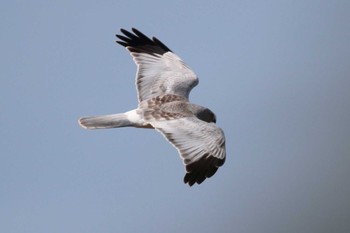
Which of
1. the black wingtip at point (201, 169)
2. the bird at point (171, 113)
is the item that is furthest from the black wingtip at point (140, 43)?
the black wingtip at point (201, 169)

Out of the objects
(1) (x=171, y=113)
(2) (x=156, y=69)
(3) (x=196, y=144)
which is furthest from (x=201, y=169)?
(2) (x=156, y=69)

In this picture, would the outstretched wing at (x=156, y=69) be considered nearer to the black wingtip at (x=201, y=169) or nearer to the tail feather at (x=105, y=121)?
the tail feather at (x=105, y=121)

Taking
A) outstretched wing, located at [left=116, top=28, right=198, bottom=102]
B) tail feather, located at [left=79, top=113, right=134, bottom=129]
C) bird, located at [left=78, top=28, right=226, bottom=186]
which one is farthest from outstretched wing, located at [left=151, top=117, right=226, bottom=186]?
outstretched wing, located at [left=116, top=28, right=198, bottom=102]

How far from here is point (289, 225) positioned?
76.0 meters

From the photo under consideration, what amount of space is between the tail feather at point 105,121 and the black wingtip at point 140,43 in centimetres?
342

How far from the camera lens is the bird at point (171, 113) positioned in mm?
21641

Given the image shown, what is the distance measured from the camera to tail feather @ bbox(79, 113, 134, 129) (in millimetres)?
23047

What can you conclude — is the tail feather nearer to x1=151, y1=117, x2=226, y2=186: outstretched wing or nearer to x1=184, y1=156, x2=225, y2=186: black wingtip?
x1=151, y1=117, x2=226, y2=186: outstretched wing

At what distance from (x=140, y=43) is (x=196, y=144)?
5.25 meters

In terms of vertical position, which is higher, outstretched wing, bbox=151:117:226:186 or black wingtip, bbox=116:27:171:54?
black wingtip, bbox=116:27:171:54

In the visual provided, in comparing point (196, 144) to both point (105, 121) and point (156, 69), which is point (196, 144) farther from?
point (156, 69)

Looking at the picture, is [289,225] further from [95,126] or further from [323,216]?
[95,126]

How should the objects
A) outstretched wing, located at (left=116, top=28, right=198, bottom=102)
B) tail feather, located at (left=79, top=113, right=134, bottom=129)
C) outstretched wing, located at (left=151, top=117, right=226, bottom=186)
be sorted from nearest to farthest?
outstretched wing, located at (left=151, top=117, right=226, bottom=186), tail feather, located at (left=79, top=113, right=134, bottom=129), outstretched wing, located at (left=116, top=28, right=198, bottom=102)

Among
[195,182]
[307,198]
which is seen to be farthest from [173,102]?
[307,198]
